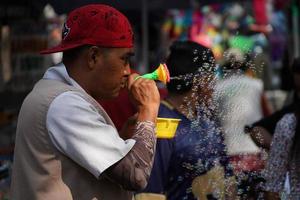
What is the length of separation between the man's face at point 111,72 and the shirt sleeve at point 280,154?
1459mm

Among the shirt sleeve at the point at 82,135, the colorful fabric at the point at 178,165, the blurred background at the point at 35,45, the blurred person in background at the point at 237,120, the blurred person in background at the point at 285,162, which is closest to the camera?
the shirt sleeve at the point at 82,135

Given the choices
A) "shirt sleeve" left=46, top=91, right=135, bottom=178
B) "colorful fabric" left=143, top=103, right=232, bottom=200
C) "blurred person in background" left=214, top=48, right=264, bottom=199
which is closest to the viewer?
"shirt sleeve" left=46, top=91, right=135, bottom=178

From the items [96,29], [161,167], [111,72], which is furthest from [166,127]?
[96,29]

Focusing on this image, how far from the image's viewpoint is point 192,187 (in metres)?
2.76

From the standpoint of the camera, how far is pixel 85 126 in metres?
1.90

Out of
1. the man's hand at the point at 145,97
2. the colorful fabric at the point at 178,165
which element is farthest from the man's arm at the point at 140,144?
the colorful fabric at the point at 178,165

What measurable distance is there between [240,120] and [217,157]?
169 mm

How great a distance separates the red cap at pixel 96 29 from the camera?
2000 mm

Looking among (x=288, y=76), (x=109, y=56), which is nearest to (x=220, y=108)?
(x=109, y=56)

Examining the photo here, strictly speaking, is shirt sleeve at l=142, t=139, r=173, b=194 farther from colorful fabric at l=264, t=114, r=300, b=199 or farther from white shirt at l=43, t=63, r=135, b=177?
white shirt at l=43, t=63, r=135, b=177

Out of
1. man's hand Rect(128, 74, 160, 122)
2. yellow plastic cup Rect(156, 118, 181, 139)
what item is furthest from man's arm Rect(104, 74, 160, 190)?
yellow plastic cup Rect(156, 118, 181, 139)

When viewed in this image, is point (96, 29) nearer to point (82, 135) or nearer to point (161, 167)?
point (82, 135)

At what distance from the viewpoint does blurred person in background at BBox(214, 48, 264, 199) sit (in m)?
2.43

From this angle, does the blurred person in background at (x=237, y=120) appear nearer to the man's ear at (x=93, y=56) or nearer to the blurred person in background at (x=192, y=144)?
the blurred person in background at (x=192, y=144)
